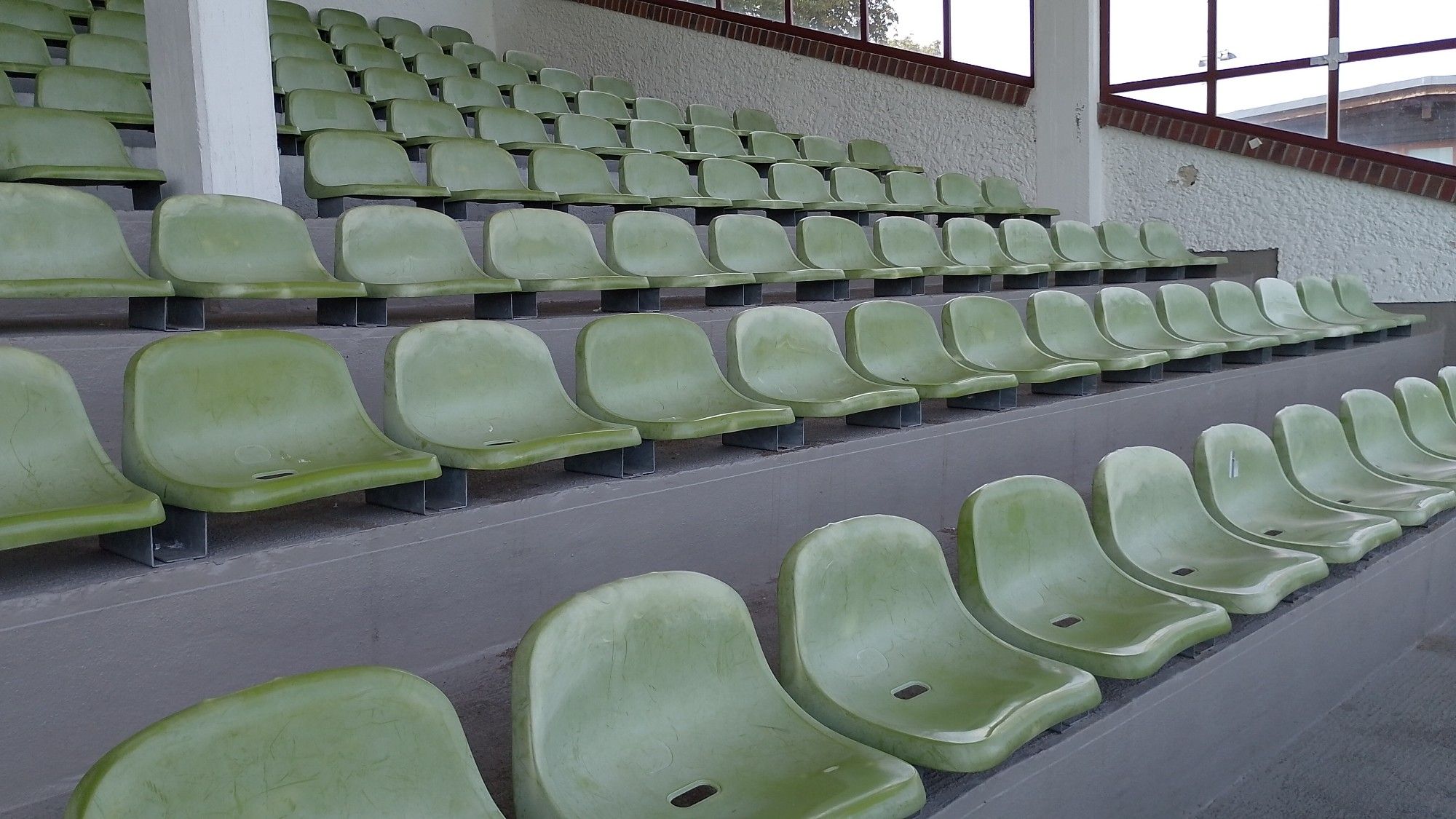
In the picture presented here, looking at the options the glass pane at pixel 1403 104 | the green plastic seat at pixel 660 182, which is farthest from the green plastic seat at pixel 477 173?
the glass pane at pixel 1403 104

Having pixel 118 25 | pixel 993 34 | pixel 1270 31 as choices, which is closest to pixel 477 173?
pixel 118 25

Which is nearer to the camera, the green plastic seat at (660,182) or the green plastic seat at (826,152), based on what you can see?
the green plastic seat at (660,182)

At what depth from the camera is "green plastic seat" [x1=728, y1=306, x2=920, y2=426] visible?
7.63 feet

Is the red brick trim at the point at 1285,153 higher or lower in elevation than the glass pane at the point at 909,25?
lower

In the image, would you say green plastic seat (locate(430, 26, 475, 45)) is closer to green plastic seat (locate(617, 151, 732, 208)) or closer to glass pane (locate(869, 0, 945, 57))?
glass pane (locate(869, 0, 945, 57))

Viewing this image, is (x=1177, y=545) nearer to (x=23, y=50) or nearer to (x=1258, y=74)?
(x=23, y=50)

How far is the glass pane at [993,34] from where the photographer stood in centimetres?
638

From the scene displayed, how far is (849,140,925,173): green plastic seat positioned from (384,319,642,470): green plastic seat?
13.7ft

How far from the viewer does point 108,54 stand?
4.02m

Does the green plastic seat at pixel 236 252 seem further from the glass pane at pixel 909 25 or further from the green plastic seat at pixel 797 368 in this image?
the glass pane at pixel 909 25

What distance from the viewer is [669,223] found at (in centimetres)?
321

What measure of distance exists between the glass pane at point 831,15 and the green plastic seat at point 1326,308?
11.3 feet

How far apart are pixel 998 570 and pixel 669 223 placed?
71.0 inches

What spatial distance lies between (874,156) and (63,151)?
425 centimetres
